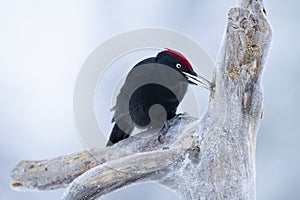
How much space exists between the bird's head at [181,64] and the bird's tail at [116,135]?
339mm

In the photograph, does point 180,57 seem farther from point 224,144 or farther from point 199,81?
point 224,144

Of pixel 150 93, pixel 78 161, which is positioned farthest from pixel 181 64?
pixel 78 161

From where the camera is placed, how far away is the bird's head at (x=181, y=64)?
1.49m

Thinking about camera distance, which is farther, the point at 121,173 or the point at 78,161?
the point at 78,161

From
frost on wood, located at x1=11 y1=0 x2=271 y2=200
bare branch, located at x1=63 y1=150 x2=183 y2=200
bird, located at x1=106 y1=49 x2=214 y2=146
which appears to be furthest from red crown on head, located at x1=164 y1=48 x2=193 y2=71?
bare branch, located at x1=63 y1=150 x2=183 y2=200

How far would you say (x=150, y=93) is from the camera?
1.67 metres

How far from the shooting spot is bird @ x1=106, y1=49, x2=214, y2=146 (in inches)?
62.9

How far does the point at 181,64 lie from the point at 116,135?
427 millimetres

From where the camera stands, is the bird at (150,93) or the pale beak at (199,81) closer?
the pale beak at (199,81)

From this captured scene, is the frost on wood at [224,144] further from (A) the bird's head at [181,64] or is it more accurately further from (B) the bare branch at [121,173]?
(A) the bird's head at [181,64]

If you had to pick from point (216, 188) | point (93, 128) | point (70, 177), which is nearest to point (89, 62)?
point (93, 128)

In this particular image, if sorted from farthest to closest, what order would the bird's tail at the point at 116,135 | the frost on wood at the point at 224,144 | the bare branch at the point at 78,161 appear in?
the bird's tail at the point at 116,135 → the bare branch at the point at 78,161 → the frost on wood at the point at 224,144

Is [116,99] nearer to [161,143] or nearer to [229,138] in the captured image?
[161,143]

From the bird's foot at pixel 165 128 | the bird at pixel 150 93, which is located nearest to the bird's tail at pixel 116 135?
the bird at pixel 150 93
